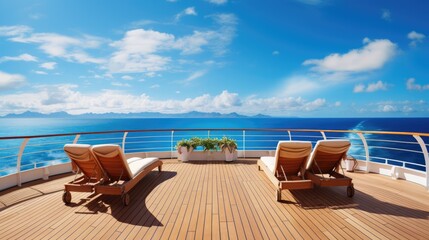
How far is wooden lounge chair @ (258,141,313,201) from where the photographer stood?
11.3 ft

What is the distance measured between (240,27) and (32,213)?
12.6 meters

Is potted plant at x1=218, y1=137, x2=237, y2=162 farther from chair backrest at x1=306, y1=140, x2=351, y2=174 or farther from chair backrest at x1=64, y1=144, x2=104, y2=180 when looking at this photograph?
chair backrest at x1=64, y1=144, x2=104, y2=180

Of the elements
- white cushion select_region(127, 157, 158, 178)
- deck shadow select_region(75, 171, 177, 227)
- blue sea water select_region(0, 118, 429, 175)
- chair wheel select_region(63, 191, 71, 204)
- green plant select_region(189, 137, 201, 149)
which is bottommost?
blue sea water select_region(0, 118, 429, 175)

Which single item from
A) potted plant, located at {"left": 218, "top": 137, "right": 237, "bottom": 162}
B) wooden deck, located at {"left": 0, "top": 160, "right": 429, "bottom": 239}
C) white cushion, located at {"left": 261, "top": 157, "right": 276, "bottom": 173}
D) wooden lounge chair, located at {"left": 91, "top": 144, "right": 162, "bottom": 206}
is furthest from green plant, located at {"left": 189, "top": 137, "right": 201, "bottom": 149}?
wooden lounge chair, located at {"left": 91, "top": 144, "right": 162, "bottom": 206}

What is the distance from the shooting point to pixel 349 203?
11.0 feet

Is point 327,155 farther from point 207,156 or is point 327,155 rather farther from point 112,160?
point 207,156

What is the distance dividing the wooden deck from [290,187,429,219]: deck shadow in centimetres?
1

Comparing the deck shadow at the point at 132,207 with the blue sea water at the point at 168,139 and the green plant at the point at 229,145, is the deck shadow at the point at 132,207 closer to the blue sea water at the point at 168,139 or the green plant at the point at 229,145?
the blue sea water at the point at 168,139

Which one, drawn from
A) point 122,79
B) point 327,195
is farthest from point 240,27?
point 122,79

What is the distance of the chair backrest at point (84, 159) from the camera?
3.41 metres

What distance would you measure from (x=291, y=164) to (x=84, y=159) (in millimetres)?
3259

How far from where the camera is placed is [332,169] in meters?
4.06

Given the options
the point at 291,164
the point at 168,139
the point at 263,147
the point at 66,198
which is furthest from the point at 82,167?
the point at 168,139

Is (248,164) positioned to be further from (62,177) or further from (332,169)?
(62,177)
